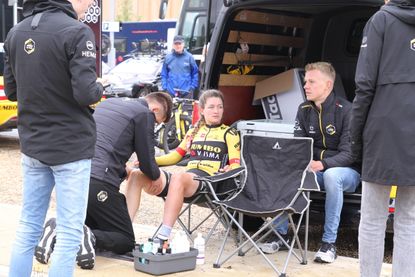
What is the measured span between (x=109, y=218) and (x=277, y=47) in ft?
8.92

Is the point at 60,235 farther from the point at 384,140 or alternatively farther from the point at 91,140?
the point at 384,140

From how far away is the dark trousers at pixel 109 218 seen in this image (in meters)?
4.98

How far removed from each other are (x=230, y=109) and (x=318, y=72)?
1.32m

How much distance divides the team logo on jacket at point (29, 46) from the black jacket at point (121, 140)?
1.37m

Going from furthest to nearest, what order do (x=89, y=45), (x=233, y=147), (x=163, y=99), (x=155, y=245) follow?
(x=233, y=147) → (x=163, y=99) → (x=155, y=245) → (x=89, y=45)

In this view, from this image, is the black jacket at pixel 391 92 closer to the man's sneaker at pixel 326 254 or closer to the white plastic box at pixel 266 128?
the man's sneaker at pixel 326 254

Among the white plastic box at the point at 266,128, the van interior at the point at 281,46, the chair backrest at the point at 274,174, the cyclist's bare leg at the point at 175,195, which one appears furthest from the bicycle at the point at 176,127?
the cyclist's bare leg at the point at 175,195

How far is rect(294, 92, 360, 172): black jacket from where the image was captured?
5.51 m

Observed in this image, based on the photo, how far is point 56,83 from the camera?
3713 mm

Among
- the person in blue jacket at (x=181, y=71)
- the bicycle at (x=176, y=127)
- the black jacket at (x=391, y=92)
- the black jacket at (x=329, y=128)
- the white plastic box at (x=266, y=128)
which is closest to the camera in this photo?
the black jacket at (x=391, y=92)

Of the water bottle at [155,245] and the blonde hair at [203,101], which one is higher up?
the blonde hair at [203,101]

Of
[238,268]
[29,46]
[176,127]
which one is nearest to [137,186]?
[238,268]

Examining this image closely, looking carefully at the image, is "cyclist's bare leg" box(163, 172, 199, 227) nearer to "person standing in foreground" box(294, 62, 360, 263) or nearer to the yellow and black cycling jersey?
the yellow and black cycling jersey

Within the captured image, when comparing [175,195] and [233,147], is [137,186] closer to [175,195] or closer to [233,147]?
[175,195]
